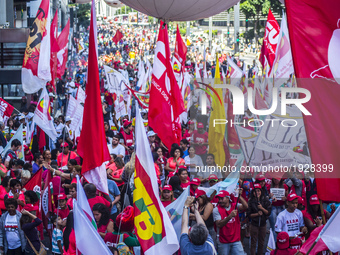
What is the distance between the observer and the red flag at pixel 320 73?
16.6ft

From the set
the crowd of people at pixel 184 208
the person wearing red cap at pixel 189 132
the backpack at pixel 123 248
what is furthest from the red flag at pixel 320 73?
the person wearing red cap at pixel 189 132

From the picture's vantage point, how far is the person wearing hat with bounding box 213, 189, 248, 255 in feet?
25.8

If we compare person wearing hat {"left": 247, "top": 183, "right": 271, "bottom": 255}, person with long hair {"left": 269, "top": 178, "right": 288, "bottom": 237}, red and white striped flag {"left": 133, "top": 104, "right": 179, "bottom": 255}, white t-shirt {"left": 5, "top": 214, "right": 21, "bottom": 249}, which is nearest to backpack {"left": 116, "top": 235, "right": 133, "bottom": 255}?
red and white striped flag {"left": 133, "top": 104, "right": 179, "bottom": 255}

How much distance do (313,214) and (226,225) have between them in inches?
63.8

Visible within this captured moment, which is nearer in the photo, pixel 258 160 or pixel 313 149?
pixel 313 149

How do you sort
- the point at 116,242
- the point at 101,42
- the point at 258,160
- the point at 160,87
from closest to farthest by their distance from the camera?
the point at 116,242 < the point at 258,160 < the point at 160,87 < the point at 101,42

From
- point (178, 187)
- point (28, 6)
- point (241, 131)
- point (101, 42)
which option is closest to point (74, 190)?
point (178, 187)

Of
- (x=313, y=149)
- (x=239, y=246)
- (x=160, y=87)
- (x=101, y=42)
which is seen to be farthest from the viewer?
(x=101, y=42)

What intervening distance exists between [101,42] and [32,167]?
182 ft

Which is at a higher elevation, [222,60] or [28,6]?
[28,6]

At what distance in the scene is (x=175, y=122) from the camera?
11.0 m

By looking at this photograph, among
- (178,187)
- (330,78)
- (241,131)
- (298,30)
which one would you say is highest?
(298,30)

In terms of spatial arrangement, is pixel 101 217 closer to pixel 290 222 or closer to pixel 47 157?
pixel 290 222

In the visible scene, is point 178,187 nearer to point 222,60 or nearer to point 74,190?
point 74,190
